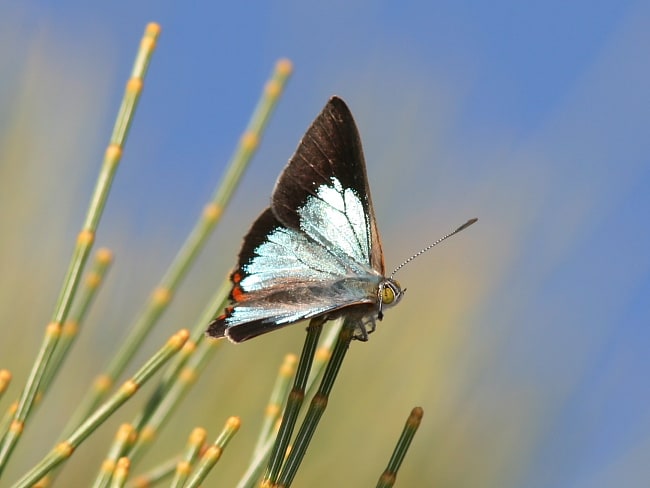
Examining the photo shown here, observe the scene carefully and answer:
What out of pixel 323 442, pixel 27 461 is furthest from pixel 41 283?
pixel 323 442

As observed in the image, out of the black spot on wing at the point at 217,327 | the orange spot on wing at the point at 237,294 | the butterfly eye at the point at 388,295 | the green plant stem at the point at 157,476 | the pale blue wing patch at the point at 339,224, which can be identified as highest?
the pale blue wing patch at the point at 339,224

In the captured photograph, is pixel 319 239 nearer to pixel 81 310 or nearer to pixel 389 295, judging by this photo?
pixel 389 295

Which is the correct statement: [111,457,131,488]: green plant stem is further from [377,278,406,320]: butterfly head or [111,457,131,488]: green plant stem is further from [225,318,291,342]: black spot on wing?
[377,278,406,320]: butterfly head

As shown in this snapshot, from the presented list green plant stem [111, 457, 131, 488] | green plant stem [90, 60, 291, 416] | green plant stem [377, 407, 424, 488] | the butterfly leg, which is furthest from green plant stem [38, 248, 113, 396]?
green plant stem [377, 407, 424, 488]

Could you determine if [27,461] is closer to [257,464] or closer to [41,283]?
[41,283]

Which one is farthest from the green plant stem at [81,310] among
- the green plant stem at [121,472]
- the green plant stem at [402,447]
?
the green plant stem at [402,447]

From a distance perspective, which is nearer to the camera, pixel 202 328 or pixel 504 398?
pixel 202 328

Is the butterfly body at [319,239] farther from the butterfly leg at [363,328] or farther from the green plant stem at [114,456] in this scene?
the green plant stem at [114,456]
